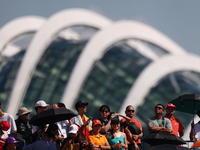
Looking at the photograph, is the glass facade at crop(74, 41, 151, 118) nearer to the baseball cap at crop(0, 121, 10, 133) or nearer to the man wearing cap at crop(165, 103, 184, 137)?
the man wearing cap at crop(165, 103, 184, 137)

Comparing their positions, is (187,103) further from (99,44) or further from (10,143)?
(99,44)

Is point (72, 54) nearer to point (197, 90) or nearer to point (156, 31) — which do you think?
point (156, 31)

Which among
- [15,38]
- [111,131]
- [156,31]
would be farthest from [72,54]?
[111,131]

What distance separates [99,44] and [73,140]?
18029mm

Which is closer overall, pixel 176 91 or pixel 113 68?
pixel 176 91

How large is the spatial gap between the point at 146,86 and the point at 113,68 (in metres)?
5.72

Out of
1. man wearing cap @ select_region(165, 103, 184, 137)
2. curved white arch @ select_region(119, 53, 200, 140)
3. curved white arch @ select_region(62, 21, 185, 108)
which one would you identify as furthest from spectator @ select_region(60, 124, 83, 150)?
curved white arch @ select_region(62, 21, 185, 108)

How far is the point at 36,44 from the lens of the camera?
85.2 ft

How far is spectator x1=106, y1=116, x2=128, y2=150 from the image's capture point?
26.2 feet

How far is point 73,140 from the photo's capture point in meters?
7.55

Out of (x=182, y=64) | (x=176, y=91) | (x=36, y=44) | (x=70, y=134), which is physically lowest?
(x=70, y=134)

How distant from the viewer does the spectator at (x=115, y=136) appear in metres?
7.99

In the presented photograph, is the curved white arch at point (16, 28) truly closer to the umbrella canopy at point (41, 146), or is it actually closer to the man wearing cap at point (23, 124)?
the man wearing cap at point (23, 124)

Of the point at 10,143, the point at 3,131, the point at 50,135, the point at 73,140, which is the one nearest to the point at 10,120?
the point at 3,131
